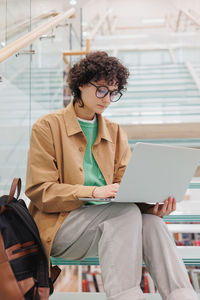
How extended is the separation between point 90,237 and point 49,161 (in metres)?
0.36

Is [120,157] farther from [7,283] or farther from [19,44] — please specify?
[7,283]

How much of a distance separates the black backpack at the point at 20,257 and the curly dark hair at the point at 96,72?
0.60 meters

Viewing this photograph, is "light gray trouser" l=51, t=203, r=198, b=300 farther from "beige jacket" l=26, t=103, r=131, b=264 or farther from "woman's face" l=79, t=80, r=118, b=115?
"woman's face" l=79, t=80, r=118, b=115

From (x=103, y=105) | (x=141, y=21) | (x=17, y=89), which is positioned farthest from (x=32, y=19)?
(x=141, y=21)

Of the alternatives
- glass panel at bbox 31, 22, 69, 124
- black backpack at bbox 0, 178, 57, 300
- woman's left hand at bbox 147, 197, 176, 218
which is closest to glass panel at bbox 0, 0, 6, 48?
glass panel at bbox 31, 22, 69, 124

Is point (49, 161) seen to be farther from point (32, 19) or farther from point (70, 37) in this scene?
point (70, 37)

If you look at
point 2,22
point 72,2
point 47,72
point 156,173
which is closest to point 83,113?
point 156,173

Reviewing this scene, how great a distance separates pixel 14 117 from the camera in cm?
211

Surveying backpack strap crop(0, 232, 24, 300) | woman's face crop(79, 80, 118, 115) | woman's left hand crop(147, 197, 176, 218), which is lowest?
backpack strap crop(0, 232, 24, 300)

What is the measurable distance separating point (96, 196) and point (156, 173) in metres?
0.24

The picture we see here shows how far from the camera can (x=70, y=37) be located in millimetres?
4523

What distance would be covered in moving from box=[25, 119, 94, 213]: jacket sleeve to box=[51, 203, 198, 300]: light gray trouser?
0.08m

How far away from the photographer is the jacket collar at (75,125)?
5.47ft

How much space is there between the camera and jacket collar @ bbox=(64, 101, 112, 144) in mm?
1667
